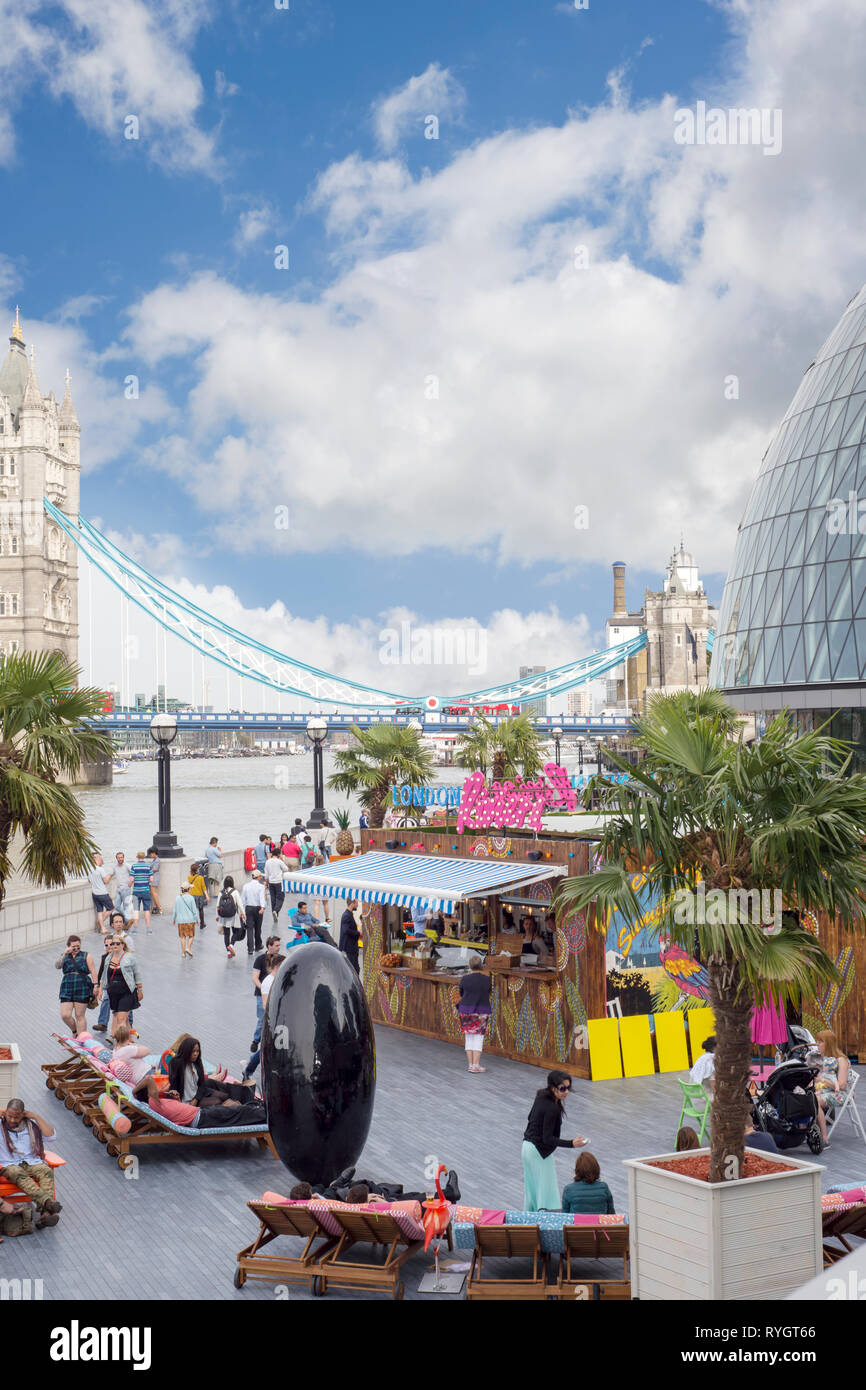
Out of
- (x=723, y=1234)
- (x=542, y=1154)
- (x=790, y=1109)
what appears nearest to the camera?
(x=723, y=1234)

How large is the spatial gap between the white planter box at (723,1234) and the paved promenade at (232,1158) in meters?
1.72

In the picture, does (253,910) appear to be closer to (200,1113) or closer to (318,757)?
(200,1113)

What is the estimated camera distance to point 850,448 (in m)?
31.8

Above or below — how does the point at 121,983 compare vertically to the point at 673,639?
below

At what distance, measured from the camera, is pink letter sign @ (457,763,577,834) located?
16.4 meters

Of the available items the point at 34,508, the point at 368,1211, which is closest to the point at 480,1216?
the point at 368,1211

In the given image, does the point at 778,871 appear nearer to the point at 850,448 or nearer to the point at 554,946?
the point at 554,946

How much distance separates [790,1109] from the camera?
445 inches

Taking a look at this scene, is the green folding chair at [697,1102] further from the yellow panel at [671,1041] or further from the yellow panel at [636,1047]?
the yellow panel at [671,1041]

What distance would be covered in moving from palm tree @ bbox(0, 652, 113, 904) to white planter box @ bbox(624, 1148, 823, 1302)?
18.5 ft

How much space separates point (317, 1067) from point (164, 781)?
1866 centimetres

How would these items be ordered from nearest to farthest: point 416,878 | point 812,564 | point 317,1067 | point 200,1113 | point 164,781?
point 317,1067
point 200,1113
point 416,878
point 164,781
point 812,564
